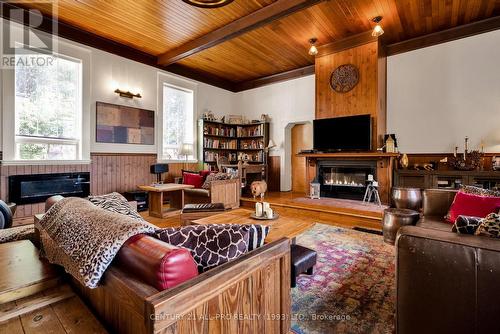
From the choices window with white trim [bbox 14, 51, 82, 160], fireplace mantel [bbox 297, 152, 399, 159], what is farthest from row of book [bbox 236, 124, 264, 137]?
window with white trim [bbox 14, 51, 82, 160]

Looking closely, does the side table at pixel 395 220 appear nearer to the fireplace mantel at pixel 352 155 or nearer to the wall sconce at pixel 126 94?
the fireplace mantel at pixel 352 155

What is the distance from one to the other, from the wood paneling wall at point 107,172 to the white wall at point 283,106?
2.85 meters

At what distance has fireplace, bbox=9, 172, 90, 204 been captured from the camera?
3.81 metres

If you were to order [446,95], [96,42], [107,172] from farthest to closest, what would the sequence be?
[107,172], [96,42], [446,95]

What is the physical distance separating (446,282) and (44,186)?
17.2 ft

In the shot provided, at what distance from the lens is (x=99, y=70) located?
467 centimetres

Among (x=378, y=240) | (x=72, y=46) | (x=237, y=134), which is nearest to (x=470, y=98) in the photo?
(x=378, y=240)

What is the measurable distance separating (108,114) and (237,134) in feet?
10.9

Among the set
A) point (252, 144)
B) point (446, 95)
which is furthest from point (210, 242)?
point (252, 144)

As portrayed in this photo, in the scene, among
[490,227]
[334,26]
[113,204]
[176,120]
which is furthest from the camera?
[176,120]

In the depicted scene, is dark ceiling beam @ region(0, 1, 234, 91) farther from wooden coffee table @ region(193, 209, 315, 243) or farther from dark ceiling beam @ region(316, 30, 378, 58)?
wooden coffee table @ region(193, 209, 315, 243)

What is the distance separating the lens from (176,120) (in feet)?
19.9

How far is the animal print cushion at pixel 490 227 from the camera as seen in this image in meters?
1.22

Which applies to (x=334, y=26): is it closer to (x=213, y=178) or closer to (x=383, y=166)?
(x=383, y=166)
